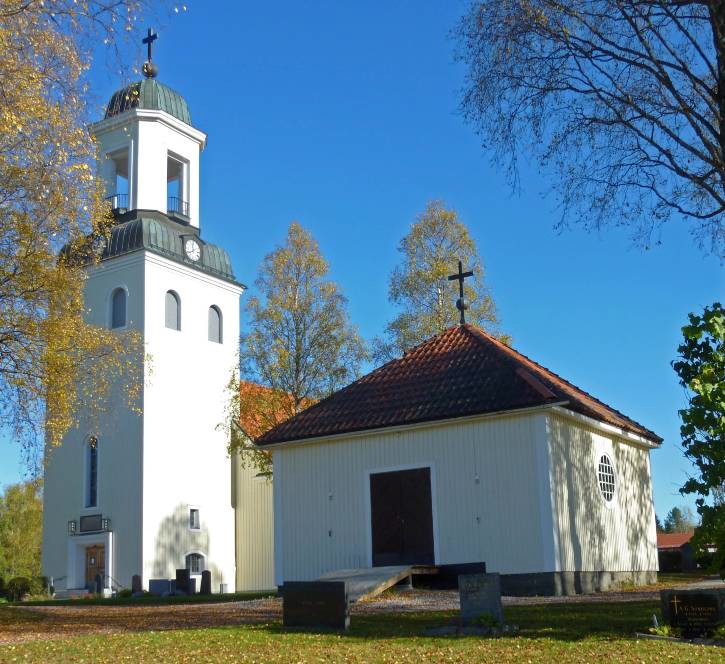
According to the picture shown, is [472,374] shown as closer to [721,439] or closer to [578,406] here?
[578,406]

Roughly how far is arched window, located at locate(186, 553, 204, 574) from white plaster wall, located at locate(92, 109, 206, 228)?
1450 centimetres

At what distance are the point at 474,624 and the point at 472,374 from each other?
9.06 m

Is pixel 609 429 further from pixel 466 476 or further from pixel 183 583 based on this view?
pixel 183 583

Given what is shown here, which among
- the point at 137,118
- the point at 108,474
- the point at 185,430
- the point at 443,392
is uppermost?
the point at 137,118

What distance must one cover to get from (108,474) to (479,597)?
27.1 m

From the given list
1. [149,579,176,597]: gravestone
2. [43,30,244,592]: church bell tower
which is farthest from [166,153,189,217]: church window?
[149,579,176,597]: gravestone

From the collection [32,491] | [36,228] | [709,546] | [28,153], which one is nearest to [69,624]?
[36,228]

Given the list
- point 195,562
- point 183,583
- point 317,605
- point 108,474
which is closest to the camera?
point 317,605

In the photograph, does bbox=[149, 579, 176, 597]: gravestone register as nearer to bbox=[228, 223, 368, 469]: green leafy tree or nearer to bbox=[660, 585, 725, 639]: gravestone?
bbox=[228, 223, 368, 469]: green leafy tree

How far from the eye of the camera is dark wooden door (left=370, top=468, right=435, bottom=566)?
67.7 feet

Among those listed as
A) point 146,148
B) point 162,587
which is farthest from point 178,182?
point 162,587

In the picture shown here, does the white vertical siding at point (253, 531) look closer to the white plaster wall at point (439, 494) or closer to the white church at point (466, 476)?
the white church at point (466, 476)

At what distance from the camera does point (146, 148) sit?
3991 cm

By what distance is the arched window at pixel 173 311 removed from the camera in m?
39.1
